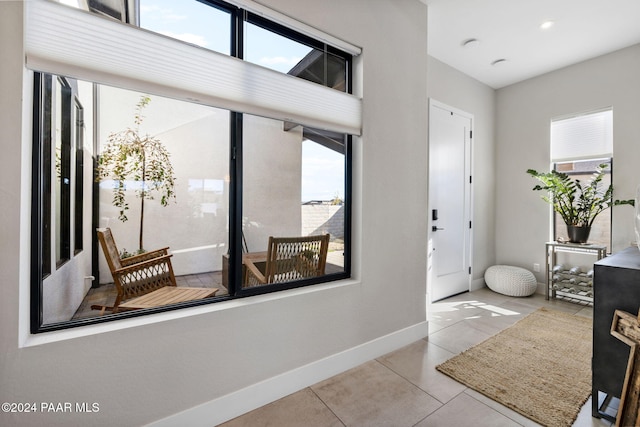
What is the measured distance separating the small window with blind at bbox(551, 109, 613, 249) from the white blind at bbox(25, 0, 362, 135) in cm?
360

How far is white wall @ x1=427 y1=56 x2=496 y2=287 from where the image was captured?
153 inches

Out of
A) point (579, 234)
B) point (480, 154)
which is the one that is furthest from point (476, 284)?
point (480, 154)

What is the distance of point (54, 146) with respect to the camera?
141 centimetres

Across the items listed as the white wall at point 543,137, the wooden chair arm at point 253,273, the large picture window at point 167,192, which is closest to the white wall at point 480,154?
the white wall at point 543,137

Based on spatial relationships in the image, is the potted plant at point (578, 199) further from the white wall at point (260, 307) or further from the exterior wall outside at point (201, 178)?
the exterior wall outside at point (201, 178)

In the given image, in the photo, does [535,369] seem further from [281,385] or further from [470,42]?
[470,42]

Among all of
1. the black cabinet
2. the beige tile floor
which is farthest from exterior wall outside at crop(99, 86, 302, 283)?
the black cabinet

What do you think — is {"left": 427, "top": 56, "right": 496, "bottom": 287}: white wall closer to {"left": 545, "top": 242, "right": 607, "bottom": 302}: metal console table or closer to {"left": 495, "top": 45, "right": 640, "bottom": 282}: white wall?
{"left": 495, "top": 45, "right": 640, "bottom": 282}: white wall

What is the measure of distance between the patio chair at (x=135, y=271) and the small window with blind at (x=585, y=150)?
4.65 m

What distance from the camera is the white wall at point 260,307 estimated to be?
1182 mm

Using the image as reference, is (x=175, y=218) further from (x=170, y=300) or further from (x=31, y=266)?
(x=31, y=266)

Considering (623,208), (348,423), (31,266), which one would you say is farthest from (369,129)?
(623,208)

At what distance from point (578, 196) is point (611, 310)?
2883mm

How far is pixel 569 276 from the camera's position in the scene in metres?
3.62
